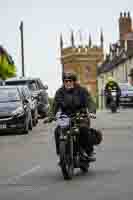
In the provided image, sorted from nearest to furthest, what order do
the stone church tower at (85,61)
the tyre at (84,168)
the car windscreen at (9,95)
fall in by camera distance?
the tyre at (84,168), the car windscreen at (9,95), the stone church tower at (85,61)

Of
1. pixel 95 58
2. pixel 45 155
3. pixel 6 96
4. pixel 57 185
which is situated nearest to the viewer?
pixel 57 185

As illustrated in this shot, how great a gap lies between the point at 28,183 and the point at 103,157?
14.1 ft

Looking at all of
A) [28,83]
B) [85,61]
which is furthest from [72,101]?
[85,61]

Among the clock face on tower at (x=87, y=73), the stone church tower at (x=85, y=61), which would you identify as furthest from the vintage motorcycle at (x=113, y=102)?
the clock face on tower at (x=87, y=73)

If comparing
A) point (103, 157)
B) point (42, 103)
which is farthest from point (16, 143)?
point (42, 103)

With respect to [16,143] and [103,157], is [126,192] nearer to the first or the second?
[103,157]

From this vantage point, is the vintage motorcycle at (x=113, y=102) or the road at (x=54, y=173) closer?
the road at (x=54, y=173)

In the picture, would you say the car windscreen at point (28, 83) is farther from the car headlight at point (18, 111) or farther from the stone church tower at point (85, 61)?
the stone church tower at point (85, 61)

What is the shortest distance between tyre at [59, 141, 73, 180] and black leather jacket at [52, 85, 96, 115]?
656 mm

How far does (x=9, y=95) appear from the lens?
2734 centimetres

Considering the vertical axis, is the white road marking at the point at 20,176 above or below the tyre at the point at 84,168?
below

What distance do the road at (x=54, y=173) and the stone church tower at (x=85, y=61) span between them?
475ft

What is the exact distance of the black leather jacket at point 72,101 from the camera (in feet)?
43.9

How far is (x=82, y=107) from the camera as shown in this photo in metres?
13.5
